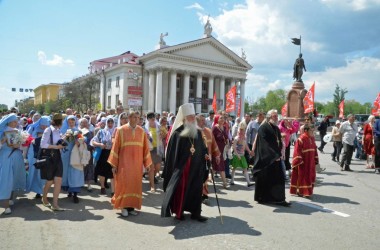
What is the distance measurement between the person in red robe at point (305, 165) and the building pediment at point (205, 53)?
47.5m

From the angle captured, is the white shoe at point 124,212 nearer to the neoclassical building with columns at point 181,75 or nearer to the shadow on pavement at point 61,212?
the shadow on pavement at point 61,212

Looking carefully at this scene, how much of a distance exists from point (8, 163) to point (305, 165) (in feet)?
21.9

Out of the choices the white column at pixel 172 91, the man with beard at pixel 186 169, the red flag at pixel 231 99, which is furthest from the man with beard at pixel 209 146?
the white column at pixel 172 91

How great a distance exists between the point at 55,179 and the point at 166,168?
2.36 m

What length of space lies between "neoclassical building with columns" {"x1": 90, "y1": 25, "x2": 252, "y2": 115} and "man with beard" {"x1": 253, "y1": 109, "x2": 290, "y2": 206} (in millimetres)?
48001

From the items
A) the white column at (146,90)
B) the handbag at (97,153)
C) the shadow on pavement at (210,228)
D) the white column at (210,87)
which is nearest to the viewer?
the shadow on pavement at (210,228)

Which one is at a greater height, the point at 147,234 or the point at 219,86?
the point at 219,86

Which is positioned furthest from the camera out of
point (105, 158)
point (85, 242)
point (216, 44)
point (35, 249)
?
point (216, 44)

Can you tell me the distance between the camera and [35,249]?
4.76m

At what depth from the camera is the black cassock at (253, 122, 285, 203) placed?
25.2ft

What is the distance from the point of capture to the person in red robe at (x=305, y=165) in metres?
8.49

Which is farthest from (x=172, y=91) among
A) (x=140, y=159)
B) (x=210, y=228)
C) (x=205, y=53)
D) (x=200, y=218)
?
(x=210, y=228)

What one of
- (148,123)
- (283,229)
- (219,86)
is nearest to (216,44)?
(219,86)

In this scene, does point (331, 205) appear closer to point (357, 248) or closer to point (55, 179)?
point (357, 248)
